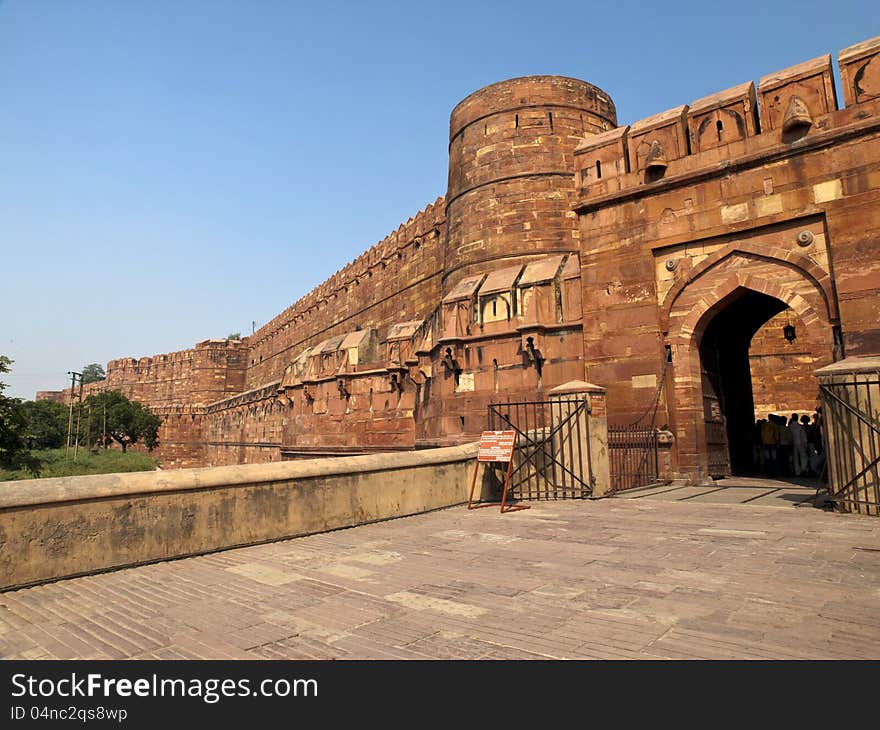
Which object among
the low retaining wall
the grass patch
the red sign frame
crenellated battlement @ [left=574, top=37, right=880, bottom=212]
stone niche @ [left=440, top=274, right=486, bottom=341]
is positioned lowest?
the grass patch

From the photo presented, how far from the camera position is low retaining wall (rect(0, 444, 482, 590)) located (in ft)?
13.0

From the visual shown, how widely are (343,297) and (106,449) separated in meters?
27.1

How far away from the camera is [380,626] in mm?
2861

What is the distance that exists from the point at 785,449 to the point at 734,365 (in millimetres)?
1862

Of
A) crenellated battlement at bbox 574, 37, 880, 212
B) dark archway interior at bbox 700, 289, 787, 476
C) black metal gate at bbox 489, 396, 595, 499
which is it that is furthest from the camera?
dark archway interior at bbox 700, 289, 787, 476

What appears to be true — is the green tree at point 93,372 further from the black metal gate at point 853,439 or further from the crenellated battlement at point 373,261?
the black metal gate at point 853,439

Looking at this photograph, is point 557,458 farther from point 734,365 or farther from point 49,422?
point 49,422

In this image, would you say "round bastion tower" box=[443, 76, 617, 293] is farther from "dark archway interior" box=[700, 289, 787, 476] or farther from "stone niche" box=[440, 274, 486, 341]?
"dark archway interior" box=[700, 289, 787, 476]

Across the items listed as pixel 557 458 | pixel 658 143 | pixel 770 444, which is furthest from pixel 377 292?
pixel 557 458

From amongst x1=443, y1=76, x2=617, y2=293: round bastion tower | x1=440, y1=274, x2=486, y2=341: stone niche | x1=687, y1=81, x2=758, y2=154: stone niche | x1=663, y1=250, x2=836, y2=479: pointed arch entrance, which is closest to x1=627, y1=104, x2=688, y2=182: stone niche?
x1=687, y1=81, x2=758, y2=154: stone niche

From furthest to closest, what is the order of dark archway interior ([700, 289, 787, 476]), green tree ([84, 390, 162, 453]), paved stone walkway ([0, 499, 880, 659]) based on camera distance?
green tree ([84, 390, 162, 453]) < dark archway interior ([700, 289, 787, 476]) < paved stone walkway ([0, 499, 880, 659])

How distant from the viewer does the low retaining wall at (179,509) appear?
3977mm

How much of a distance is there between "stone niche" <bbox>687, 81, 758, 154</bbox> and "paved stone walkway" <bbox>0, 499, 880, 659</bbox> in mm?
6388
